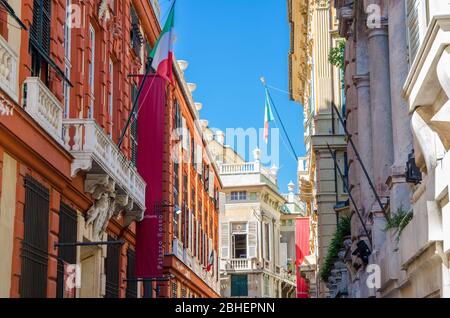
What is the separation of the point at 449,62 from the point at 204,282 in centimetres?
4169

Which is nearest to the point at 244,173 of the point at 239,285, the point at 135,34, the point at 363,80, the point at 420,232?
the point at 239,285

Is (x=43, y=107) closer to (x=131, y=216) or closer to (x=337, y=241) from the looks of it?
(x=131, y=216)

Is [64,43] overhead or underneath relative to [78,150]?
overhead


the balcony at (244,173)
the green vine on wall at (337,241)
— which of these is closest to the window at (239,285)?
the balcony at (244,173)

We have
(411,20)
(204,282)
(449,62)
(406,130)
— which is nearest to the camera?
(449,62)

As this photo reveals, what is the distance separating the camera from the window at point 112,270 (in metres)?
26.0

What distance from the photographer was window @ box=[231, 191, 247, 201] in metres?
82.0

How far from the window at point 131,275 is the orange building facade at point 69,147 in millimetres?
40

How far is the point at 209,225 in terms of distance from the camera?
59.3m

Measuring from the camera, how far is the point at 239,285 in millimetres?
80688

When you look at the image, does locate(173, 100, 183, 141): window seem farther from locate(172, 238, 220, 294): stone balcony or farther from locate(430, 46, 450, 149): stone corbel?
locate(430, 46, 450, 149): stone corbel

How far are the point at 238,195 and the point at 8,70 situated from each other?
65.8m
